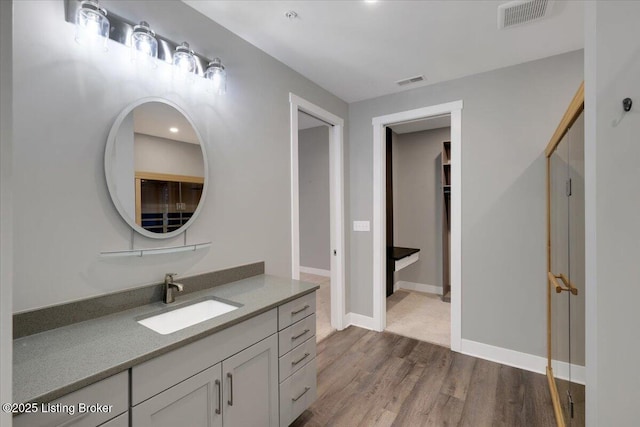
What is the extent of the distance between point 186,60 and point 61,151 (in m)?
0.82

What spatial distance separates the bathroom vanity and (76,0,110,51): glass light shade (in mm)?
1279

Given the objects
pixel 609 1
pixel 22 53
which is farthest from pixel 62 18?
pixel 609 1

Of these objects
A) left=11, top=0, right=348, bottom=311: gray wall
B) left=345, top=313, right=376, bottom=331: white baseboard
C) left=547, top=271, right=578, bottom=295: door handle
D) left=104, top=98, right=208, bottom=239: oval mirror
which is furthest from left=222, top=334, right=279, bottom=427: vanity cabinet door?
left=345, top=313, right=376, bottom=331: white baseboard

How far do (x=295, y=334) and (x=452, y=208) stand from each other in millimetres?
1967

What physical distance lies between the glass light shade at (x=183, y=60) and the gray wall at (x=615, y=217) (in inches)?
70.5

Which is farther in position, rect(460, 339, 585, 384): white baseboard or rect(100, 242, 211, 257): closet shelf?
rect(460, 339, 585, 384): white baseboard

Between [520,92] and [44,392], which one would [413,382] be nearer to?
[44,392]

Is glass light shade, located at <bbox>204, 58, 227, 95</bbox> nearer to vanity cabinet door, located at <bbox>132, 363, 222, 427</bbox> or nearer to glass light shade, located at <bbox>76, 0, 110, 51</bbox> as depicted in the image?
glass light shade, located at <bbox>76, 0, 110, 51</bbox>

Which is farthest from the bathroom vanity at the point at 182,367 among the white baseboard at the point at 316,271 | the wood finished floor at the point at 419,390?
the white baseboard at the point at 316,271

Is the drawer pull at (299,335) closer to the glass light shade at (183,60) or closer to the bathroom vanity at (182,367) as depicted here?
the bathroom vanity at (182,367)

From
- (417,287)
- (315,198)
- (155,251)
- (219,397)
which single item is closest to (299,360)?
(219,397)

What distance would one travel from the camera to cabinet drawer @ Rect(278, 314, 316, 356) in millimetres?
1597

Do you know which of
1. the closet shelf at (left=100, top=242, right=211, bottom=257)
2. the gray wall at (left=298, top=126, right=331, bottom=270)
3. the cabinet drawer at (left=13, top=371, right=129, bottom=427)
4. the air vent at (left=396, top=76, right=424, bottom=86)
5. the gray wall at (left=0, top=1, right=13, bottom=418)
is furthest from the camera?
the gray wall at (left=298, top=126, right=331, bottom=270)

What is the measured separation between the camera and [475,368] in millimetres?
2449
